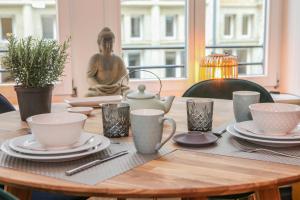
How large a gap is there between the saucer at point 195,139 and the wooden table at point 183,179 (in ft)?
0.19

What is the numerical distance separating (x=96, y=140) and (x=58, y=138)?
0.12m

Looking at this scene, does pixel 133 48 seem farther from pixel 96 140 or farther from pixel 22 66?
pixel 96 140

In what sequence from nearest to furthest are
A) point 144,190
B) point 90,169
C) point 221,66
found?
1. point 144,190
2. point 90,169
3. point 221,66

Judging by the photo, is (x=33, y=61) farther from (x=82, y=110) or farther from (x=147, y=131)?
(x=147, y=131)

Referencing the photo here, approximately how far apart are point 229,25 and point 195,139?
204 centimetres

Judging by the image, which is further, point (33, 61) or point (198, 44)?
point (198, 44)

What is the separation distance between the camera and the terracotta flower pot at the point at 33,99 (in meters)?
1.40

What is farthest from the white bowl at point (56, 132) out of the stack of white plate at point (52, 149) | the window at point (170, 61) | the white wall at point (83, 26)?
the window at point (170, 61)

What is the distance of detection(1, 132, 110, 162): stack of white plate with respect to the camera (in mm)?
940

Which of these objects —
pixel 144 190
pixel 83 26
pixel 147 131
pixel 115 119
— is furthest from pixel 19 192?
pixel 83 26

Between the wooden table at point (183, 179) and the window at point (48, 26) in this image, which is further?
the window at point (48, 26)

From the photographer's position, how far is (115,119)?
1.18 metres

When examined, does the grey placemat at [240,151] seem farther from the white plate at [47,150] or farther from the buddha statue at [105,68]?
the buddha statue at [105,68]

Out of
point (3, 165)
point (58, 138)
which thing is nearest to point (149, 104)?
point (58, 138)
